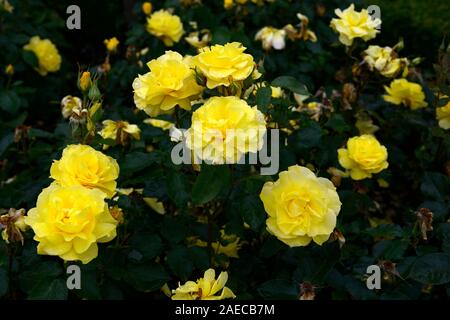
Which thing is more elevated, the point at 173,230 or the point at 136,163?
the point at 136,163

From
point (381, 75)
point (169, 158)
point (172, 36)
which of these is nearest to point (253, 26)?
point (172, 36)

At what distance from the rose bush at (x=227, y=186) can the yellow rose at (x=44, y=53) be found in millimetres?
578

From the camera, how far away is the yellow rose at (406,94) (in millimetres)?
2543

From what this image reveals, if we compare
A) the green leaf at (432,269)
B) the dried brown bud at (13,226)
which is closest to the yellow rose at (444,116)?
the green leaf at (432,269)

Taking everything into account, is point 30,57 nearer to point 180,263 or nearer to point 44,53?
point 44,53

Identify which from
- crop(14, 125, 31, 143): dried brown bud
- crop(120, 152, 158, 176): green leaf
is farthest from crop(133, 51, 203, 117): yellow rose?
crop(14, 125, 31, 143): dried brown bud

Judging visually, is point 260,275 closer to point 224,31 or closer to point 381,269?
point 381,269

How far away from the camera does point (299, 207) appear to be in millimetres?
1421

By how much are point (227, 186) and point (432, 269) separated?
1.80 feet

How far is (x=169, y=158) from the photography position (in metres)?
1.57

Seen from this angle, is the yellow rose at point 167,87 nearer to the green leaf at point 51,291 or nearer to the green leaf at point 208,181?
the green leaf at point 208,181

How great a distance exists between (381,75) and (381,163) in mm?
485

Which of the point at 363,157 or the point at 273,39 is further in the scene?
the point at 273,39

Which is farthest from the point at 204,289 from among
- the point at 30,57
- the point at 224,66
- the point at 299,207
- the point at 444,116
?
the point at 30,57
